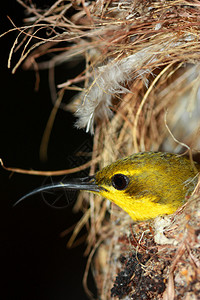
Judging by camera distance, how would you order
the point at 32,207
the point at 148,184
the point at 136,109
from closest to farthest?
the point at 148,184 < the point at 136,109 < the point at 32,207

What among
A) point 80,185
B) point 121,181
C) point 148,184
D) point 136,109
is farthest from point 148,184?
point 136,109

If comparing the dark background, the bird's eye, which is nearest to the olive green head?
the bird's eye

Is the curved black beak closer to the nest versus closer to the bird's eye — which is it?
the bird's eye

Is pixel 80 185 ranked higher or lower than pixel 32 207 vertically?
higher

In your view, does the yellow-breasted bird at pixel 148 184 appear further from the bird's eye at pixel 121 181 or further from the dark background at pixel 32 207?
the dark background at pixel 32 207

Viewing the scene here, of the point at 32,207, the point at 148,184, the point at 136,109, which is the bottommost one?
the point at 32,207

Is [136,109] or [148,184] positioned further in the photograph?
[136,109]

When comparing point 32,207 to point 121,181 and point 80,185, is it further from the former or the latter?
point 121,181
